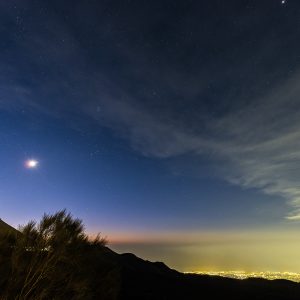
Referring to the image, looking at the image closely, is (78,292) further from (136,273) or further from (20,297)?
(136,273)

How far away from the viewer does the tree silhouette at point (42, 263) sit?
15070mm

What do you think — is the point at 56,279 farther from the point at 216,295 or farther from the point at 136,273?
the point at 136,273

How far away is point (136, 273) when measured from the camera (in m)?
52.4

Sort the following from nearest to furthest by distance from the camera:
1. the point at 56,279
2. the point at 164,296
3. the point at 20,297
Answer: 1. the point at 20,297
2. the point at 56,279
3. the point at 164,296

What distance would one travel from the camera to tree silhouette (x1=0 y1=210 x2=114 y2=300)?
15070 mm

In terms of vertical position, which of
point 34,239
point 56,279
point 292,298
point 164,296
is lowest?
point 56,279

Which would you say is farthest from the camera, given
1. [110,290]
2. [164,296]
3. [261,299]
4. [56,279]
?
[261,299]

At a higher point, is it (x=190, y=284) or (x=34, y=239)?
(x=190, y=284)

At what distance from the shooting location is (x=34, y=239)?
1605cm

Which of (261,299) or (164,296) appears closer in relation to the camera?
(164,296)

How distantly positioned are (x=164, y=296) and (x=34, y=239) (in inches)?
1051

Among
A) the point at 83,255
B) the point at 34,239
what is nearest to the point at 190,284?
the point at 83,255

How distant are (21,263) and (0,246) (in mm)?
1153

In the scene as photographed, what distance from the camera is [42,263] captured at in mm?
15586
